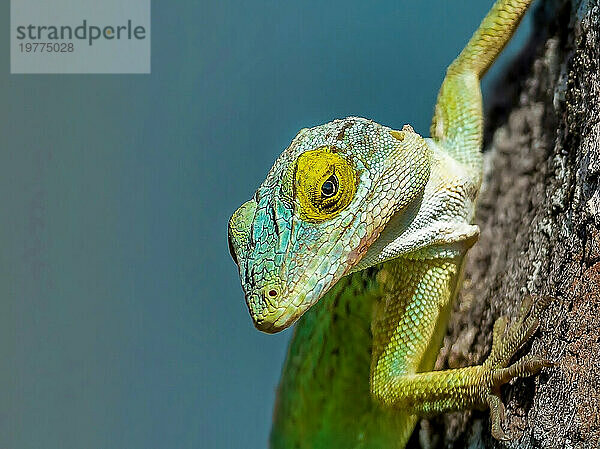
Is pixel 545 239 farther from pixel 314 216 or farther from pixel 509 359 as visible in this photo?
pixel 314 216

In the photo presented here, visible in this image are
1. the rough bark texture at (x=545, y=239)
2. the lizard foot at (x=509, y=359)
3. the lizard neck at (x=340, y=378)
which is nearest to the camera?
the rough bark texture at (x=545, y=239)

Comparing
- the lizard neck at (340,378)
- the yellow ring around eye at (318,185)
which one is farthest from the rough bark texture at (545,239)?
the yellow ring around eye at (318,185)

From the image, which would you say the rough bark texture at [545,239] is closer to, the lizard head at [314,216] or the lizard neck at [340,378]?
the lizard neck at [340,378]

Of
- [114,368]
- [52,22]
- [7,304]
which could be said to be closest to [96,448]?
[114,368]

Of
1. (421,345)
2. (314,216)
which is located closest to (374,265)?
(421,345)

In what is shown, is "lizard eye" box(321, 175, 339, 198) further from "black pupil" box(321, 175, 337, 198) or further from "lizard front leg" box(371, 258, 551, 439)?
"lizard front leg" box(371, 258, 551, 439)

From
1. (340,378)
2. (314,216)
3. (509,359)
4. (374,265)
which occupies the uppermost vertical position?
(314,216)

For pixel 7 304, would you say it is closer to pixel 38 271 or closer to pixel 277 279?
pixel 38 271
